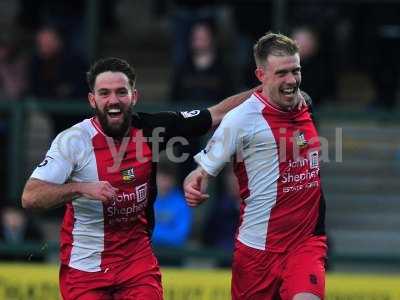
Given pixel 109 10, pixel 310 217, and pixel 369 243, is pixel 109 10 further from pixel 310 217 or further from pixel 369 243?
pixel 310 217

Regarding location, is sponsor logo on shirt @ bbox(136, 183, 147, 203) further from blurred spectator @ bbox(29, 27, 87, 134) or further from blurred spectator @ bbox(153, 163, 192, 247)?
blurred spectator @ bbox(29, 27, 87, 134)

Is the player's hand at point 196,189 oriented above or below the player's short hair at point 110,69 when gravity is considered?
below

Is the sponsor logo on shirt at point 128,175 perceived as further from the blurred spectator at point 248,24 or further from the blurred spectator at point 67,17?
the blurred spectator at point 67,17

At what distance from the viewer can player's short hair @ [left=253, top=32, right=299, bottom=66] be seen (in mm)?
8172

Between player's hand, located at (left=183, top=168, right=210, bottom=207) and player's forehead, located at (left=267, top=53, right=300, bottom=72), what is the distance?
820 mm

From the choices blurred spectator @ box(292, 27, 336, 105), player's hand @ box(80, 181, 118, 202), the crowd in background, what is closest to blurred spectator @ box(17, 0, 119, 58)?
the crowd in background

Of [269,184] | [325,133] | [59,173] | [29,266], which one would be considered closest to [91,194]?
[59,173]

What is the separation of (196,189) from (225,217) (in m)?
4.35

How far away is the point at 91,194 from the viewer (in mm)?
7641

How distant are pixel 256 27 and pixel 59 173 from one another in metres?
6.70

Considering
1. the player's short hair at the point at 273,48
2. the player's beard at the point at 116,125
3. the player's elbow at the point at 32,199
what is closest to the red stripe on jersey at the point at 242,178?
the player's short hair at the point at 273,48

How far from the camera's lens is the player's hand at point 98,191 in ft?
25.0

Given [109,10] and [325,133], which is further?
[109,10]

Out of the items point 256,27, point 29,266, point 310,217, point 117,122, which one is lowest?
point 29,266
